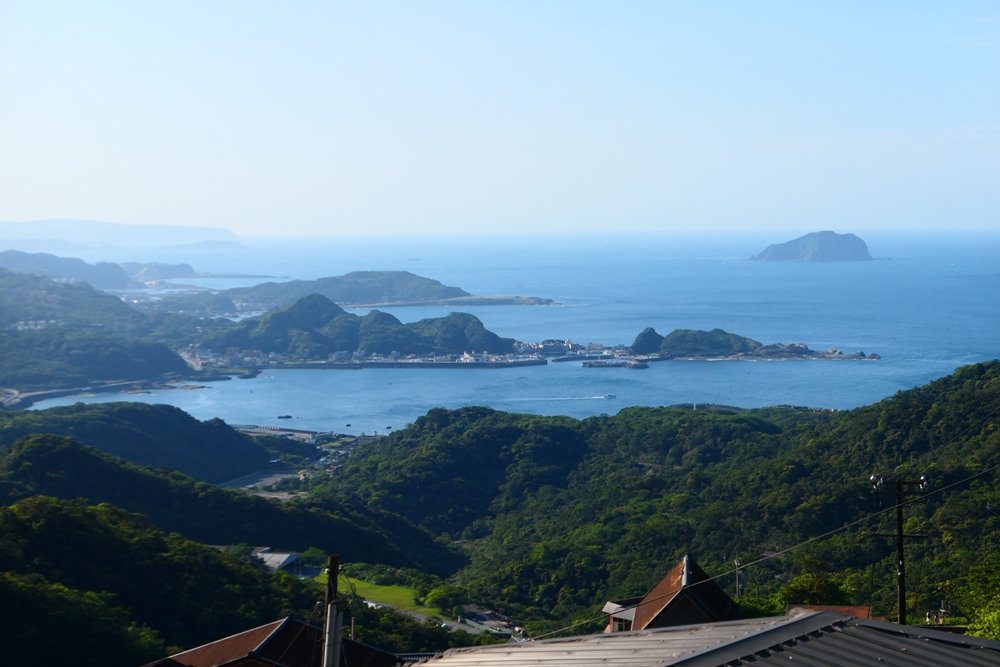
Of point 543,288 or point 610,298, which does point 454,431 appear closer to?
point 610,298

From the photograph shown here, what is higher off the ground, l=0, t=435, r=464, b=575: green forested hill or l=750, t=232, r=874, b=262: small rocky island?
l=750, t=232, r=874, b=262: small rocky island

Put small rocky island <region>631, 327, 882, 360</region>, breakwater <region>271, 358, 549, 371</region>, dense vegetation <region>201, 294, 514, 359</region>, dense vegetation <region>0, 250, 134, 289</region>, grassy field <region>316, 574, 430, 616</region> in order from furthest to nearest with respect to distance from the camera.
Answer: dense vegetation <region>0, 250, 134, 289</region> → dense vegetation <region>201, 294, 514, 359</region> → breakwater <region>271, 358, 549, 371</region> → small rocky island <region>631, 327, 882, 360</region> → grassy field <region>316, 574, 430, 616</region>

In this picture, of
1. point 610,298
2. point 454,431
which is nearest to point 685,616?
point 454,431

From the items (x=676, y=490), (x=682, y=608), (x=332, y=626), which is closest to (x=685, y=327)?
(x=676, y=490)

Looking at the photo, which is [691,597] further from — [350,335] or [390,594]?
[350,335]

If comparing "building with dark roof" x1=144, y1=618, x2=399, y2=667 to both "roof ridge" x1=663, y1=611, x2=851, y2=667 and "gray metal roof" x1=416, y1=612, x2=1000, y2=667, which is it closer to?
"gray metal roof" x1=416, y1=612, x2=1000, y2=667

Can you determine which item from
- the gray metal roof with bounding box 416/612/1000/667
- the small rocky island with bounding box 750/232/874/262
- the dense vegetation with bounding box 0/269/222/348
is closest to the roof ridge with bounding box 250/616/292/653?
the gray metal roof with bounding box 416/612/1000/667

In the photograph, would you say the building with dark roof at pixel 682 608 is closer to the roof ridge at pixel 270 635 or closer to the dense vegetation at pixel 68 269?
the roof ridge at pixel 270 635
